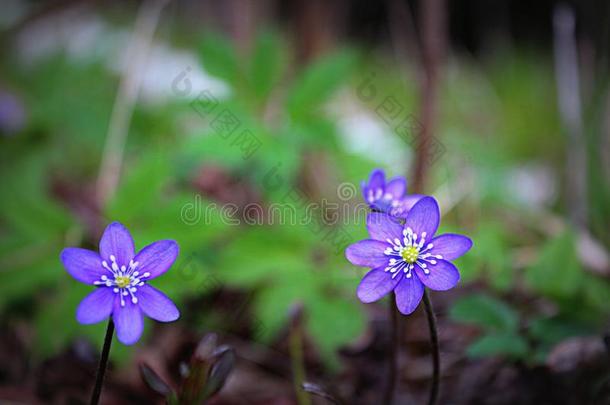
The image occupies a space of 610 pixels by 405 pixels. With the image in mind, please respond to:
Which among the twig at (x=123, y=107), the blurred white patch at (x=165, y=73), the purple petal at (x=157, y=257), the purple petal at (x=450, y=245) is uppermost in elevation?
the blurred white patch at (x=165, y=73)

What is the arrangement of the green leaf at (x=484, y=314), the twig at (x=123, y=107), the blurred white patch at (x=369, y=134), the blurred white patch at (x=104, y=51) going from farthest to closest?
1. the blurred white patch at (x=104, y=51)
2. the blurred white patch at (x=369, y=134)
3. the twig at (x=123, y=107)
4. the green leaf at (x=484, y=314)

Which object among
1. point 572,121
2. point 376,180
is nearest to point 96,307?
point 376,180

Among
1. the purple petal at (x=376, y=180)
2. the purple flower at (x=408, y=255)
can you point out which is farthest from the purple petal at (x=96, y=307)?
the purple petal at (x=376, y=180)

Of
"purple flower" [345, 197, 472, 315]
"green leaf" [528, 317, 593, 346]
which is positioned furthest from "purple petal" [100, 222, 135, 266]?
"green leaf" [528, 317, 593, 346]

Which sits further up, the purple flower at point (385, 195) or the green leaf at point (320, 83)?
the green leaf at point (320, 83)

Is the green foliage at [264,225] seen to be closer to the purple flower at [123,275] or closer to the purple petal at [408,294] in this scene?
the purple petal at [408,294]

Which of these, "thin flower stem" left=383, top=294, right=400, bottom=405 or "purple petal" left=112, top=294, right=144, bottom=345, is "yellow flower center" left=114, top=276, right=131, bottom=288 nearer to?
"purple petal" left=112, top=294, right=144, bottom=345
